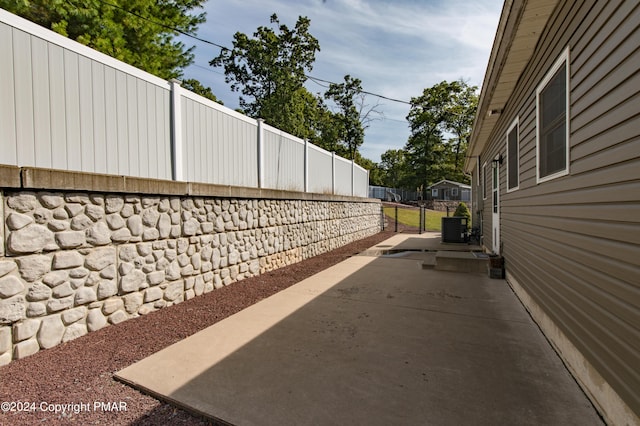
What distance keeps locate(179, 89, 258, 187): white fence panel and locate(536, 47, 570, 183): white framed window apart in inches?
174

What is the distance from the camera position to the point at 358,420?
1.91 metres

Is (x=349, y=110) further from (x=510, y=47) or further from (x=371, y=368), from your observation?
(x=371, y=368)

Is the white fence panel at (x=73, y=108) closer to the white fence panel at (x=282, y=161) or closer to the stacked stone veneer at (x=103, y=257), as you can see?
the stacked stone veneer at (x=103, y=257)

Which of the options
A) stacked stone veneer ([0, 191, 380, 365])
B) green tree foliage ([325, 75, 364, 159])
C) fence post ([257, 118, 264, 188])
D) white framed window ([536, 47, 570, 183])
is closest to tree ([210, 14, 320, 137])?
green tree foliage ([325, 75, 364, 159])

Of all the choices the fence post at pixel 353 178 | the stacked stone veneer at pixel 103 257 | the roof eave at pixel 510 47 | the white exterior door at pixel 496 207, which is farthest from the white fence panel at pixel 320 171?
the white exterior door at pixel 496 207

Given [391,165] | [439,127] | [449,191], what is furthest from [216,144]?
[391,165]

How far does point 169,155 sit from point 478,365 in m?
4.27

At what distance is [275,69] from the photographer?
23.1m

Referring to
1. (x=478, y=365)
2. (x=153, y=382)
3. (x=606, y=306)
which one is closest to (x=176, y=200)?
(x=153, y=382)

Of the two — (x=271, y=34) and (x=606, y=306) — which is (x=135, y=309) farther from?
(x=271, y=34)

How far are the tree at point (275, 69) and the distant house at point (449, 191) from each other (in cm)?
2091

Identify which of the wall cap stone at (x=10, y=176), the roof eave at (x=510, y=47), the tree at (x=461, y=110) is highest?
the tree at (x=461, y=110)

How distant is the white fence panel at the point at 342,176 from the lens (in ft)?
35.2

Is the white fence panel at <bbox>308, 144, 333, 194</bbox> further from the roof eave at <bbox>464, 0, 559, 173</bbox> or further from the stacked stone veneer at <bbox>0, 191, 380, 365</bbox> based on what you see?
the roof eave at <bbox>464, 0, 559, 173</bbox>
